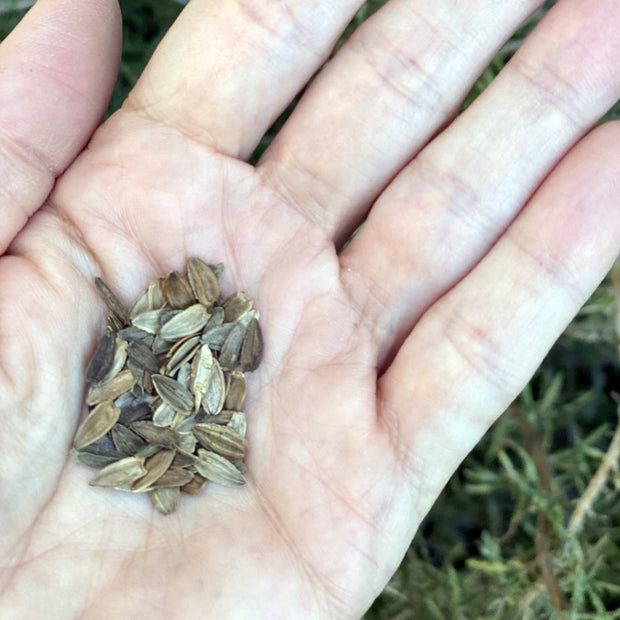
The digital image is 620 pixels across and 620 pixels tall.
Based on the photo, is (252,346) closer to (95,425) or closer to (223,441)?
(223,441)

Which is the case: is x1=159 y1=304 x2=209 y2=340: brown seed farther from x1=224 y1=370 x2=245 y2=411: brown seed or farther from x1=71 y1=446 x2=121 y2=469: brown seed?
x1=71 y1=446 x2=121 y2=469: brown seed

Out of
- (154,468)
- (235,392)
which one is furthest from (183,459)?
(235,392)

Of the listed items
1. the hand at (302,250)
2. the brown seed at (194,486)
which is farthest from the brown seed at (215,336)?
the brown seed at (194,486)

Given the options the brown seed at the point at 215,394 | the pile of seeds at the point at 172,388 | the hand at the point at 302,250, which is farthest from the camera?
the brown seed at the point at 215,394

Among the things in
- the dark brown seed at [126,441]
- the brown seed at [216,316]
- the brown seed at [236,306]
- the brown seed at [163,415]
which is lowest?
the dark brown seed at [126,441]

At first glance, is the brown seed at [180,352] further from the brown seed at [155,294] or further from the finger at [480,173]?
the finger at [480,173]

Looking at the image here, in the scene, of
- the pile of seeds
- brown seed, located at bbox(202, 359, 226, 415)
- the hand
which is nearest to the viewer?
the hand

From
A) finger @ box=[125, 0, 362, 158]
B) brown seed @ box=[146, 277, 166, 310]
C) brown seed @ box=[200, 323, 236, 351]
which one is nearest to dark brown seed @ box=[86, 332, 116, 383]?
brown seed @ box=[146, 277, 166, 310]
